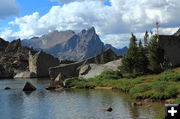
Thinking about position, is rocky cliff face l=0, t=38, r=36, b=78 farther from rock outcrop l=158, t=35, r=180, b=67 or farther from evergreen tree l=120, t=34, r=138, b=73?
rock outcrop l=158, t=35, r=180, b=67

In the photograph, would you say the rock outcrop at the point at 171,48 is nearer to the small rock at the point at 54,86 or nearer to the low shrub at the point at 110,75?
the low shrub at the point at 110,75

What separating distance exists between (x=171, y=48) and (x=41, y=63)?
3202 inches

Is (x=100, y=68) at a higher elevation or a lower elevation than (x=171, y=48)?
lower

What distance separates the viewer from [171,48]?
78688mm

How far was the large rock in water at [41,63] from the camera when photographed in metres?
150

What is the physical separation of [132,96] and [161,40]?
102 feet

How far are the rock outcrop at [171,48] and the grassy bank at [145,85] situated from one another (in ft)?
32.4

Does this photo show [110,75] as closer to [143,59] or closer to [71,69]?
[143,59]

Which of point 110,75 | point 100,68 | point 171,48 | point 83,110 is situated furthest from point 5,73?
point 83,110

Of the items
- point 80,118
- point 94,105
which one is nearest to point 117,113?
point 80,118

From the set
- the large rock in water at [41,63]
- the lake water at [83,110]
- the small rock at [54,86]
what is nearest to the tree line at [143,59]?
the small rock at [54,86]

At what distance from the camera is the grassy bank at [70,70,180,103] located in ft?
147

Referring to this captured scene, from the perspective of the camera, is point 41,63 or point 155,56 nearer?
point 155,56

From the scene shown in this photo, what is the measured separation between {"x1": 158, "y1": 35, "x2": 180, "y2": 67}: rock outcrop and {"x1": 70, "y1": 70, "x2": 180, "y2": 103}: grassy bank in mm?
9881
